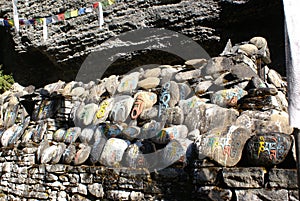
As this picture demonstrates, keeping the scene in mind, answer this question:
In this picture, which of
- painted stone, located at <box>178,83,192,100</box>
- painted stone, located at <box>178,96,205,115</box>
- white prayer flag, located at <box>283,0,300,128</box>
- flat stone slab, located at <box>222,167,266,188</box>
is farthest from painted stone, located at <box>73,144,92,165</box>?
white prayer flag, located at <box>283,0,300,128</box>

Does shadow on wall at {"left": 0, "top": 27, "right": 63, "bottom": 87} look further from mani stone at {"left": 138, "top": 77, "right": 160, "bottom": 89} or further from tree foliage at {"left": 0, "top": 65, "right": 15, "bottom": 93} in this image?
mani stone at {"left": 138, "top": 77, "right": 160, "bottom": 89}

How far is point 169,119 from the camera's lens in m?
4.39

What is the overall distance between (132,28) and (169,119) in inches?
245

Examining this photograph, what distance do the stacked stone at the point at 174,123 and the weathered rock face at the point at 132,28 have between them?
11.5ft

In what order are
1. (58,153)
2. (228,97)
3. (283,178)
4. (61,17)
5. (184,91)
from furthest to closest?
(61,17) → (184,91) → (58,153) → (228,97) → (283,178)

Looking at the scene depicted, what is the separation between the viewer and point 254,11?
8.91m

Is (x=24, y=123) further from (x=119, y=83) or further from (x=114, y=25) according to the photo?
(x=114, y=25)

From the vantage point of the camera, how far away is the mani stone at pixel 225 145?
2.79 metres

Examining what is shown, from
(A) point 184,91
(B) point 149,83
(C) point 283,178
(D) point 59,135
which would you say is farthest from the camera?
(B) point 149,83

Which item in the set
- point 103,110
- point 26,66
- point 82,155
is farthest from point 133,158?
point 26,66

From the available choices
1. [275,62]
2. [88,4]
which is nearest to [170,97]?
[275,62]

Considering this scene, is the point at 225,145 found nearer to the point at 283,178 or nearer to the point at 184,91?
the point at 283,178

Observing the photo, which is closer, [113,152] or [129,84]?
[113,152]

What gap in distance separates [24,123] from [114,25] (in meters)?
5.10
